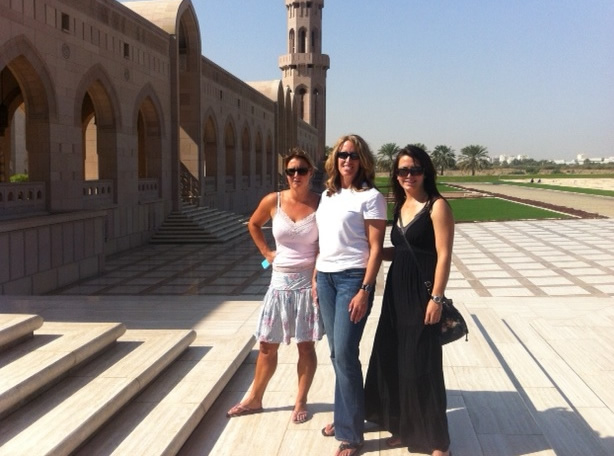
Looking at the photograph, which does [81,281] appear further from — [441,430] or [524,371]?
[441,430]

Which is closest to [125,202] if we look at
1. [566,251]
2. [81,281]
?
[81,281]

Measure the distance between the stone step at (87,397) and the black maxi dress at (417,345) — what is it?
1.52 metres

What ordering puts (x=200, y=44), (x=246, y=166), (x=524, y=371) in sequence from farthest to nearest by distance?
(x=246, y=166)
(x=200, y=44)
(x=524, y=371)

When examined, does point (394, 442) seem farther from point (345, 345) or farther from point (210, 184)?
point (210, 184)

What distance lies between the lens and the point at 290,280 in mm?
3469

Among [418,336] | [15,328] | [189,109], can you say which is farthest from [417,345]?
[189,109]

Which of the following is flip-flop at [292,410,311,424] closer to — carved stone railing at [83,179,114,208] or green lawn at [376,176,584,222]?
carved stone railing at [83,179,114,208]

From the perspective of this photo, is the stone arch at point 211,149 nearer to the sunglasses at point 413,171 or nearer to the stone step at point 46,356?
the stone step at point 46,356

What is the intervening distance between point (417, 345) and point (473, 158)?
297 feet

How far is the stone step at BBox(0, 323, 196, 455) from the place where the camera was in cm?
291

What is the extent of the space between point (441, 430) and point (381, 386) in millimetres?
394

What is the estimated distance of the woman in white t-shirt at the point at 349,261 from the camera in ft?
10.3

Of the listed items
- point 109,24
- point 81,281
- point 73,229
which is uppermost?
point 109,24

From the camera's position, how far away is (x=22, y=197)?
32.7ft
